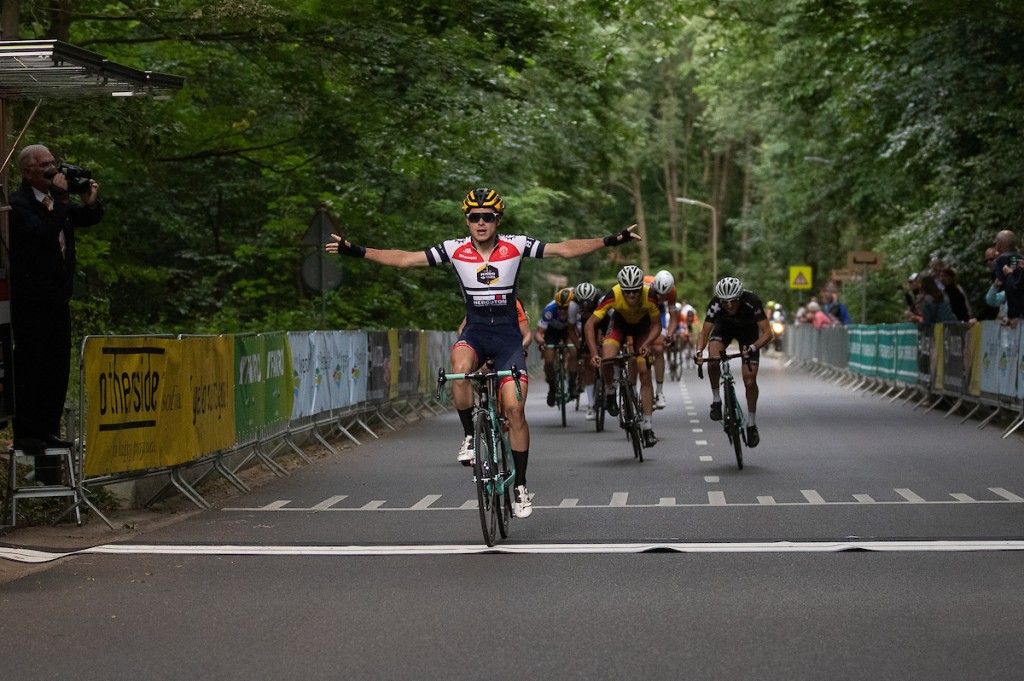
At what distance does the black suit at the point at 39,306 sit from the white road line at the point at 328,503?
2.34 m

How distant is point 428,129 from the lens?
67.9 feet

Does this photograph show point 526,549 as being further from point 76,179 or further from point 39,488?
point 76,179

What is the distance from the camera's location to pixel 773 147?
158 feet

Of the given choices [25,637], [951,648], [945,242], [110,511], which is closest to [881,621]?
[951,648]

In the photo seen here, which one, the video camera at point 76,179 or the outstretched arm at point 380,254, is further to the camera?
the video camera at point 76,179

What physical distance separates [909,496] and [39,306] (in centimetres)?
656

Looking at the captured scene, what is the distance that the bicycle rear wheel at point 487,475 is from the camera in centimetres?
991

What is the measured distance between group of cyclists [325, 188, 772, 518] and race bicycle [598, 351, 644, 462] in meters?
0.09

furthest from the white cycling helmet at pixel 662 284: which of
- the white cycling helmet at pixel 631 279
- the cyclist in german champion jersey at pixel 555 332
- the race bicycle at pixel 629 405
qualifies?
the cyclist in german champion jersey at pixel 555 332

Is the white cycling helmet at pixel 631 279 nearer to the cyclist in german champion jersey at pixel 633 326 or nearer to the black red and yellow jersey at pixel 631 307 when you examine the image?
the cyclist in german champion jersey at pixel 633 326

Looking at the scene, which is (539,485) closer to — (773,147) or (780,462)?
(780,462)

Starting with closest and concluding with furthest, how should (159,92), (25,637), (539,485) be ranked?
(25,637) < (159,92) < (539,485)

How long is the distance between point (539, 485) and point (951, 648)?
7836 millimetres

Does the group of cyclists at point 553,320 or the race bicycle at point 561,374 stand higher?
the group of cyclists at point 553,320
